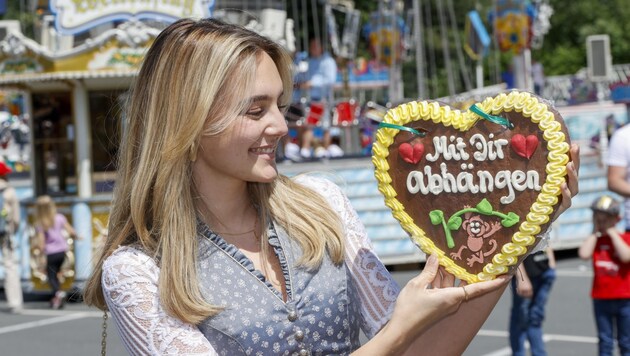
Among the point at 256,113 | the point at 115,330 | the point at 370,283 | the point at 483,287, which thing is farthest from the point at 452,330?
the point at 115,330

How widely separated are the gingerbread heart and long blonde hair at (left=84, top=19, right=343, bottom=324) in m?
0.19

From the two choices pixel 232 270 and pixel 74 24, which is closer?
pixel 232 270

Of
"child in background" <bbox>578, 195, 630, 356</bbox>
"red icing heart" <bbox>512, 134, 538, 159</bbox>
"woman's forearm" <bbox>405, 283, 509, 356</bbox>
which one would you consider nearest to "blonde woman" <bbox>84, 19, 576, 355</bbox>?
"woman's forearm" <bbox>405, 283, 509, 356</bbox>

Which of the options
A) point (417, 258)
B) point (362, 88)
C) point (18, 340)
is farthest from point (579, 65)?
point (18, 340)

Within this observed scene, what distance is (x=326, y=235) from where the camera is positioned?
2143 mm

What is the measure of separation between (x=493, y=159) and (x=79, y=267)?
354 inches

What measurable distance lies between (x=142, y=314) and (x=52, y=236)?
8.33m

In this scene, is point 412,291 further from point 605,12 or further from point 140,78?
point 605,12

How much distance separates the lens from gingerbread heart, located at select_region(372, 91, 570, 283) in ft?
6.60

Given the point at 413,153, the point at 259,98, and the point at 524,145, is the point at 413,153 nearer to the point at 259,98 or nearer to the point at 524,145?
the point at 524,145

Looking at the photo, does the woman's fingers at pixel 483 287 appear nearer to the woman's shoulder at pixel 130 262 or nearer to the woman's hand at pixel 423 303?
the woman's hand at pixel 423 303

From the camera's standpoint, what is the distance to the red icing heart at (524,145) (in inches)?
79.4

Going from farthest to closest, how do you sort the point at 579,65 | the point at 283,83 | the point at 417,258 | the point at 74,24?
1. the point at 579,65
2. the point at 417,258
3. the point at 74,24
4. the point at 283,83

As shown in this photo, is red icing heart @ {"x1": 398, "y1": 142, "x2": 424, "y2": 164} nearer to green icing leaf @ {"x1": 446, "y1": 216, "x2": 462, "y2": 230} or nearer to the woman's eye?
green icing leaf @ {"x1": 446, "y1": 216, "x2": 462, "y2": 230}
